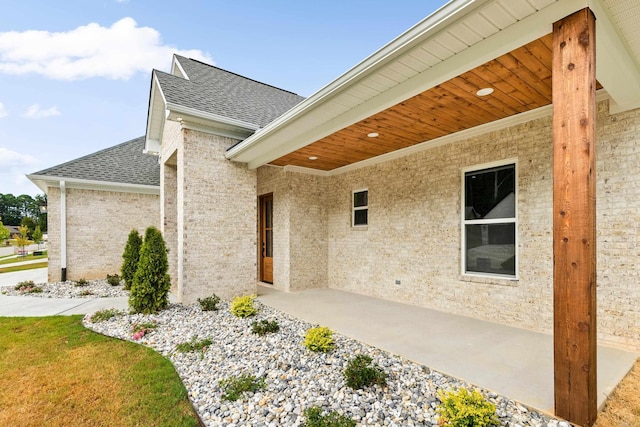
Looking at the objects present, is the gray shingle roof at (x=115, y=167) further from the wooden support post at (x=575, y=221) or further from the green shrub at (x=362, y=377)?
the wooden support post at (x=575, y=221)

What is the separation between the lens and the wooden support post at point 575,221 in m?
2.09

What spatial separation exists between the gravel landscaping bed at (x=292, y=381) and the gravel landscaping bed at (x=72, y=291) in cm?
314

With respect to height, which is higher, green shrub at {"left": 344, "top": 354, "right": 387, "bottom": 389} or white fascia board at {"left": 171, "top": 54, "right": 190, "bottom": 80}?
white fascia board at {"left": 171, "top": 54, "right": 190, "bottom": 80}

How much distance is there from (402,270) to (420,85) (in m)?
3.92

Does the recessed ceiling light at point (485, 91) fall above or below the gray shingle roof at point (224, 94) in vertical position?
below

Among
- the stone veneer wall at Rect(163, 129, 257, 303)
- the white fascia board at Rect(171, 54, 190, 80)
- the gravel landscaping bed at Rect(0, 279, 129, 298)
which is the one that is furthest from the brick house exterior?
the stone veneer wall at Rect(163, 129, 257, 303)

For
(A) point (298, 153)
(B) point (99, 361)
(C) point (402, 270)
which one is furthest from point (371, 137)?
(B) point (99, 361)

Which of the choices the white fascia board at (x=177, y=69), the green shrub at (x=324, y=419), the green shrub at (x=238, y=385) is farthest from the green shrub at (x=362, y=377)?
the white fascia board at (x=177, y=69)

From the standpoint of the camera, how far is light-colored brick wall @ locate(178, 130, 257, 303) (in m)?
6.04

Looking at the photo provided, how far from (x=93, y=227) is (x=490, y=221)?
10.8 metres

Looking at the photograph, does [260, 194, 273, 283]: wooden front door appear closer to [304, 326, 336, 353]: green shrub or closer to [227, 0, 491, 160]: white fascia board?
[227, 0, 491, 160]: white fascia board

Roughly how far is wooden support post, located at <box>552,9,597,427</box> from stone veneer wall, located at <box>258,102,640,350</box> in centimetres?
224

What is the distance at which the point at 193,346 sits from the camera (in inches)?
153

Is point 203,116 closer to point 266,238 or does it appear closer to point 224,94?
point 224,94
